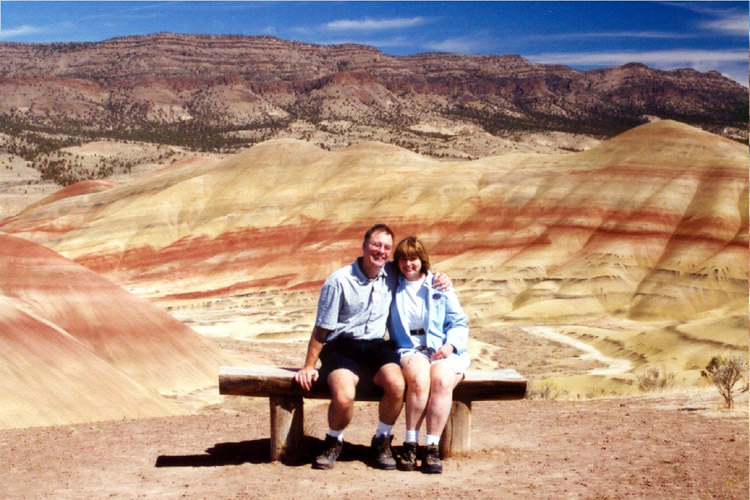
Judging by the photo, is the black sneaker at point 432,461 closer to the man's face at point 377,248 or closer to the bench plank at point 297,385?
the bench plank at point 297,385

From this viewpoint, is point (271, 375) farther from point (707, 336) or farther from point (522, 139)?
point (522, 139)

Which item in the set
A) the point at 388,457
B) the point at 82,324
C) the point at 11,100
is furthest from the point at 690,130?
the point at 11,100

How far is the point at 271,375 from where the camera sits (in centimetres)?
804

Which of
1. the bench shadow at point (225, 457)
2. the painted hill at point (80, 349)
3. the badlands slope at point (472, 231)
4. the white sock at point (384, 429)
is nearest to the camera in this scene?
the white sock at point (384, 429)

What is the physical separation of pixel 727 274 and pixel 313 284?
80.4 ft

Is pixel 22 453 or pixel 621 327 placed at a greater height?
pixel 22 453

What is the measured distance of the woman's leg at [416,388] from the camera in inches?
296

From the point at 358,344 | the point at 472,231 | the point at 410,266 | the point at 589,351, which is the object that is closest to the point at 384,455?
the point at 358,344

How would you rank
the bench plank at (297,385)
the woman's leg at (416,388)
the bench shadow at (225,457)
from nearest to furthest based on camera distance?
the woman's leg at (416,388)
the bench plank at (297,385)
the bench shadow at (225,457)

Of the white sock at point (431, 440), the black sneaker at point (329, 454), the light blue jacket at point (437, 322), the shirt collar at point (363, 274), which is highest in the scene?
the shirt collar at point (363, 274)

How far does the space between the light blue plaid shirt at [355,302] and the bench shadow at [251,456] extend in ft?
3.83

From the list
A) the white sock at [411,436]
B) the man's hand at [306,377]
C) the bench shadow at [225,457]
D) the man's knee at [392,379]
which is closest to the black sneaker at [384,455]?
the white sock at [411,436]

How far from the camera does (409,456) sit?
764 cm

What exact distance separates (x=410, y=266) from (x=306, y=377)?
1261 millimetres
